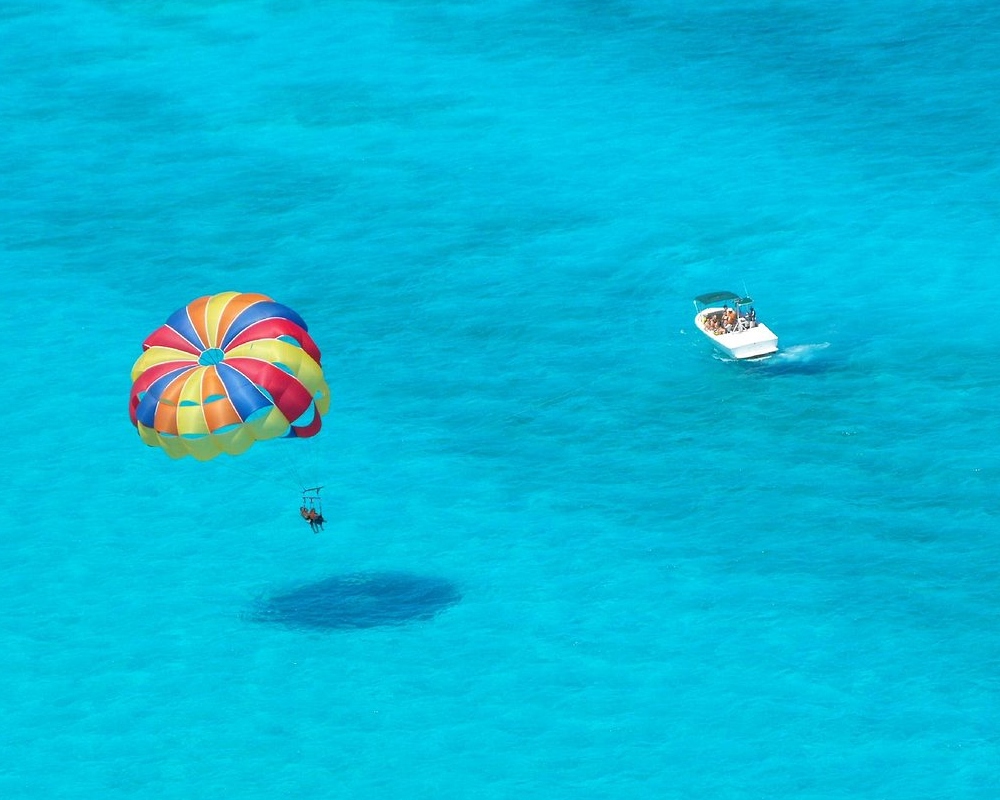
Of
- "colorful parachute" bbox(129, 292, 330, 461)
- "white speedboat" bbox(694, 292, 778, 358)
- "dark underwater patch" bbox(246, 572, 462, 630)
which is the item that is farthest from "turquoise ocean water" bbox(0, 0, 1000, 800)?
"colorful parachute" bbox(129, 292, 330, 461)

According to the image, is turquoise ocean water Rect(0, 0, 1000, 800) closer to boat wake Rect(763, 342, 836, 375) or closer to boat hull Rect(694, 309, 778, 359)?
boat wake Rect(763, 342, 836, 375)

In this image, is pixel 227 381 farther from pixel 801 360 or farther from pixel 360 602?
pixel 801 360

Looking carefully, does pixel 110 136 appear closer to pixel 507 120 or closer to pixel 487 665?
pixel 507 120

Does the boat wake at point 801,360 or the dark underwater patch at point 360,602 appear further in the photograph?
the boat wake at point 801,360

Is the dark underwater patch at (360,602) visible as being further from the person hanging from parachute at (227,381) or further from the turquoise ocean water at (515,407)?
the person hanging from parachute at (227,381)

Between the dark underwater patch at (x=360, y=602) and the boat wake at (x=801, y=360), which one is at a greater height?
the boat wake at (x=801, y=360)


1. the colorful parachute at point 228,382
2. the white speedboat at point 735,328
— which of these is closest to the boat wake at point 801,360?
the white speedboat at point 735,328

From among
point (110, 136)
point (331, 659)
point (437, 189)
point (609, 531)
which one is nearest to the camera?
point (331, 659)

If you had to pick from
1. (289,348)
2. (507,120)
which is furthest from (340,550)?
(507,120)
